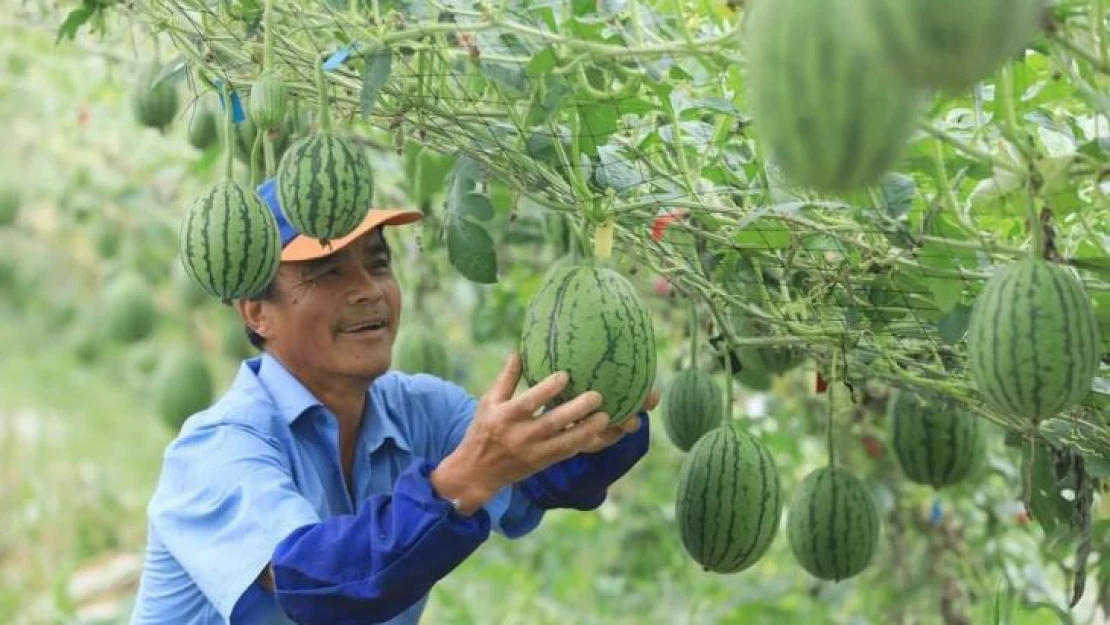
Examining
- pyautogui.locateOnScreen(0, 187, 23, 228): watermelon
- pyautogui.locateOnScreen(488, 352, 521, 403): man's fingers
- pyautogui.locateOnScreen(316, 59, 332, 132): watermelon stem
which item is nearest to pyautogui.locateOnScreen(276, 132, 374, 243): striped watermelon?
pyautogui.locateOnScreen(316, 59, 332, 132): watermelon stem

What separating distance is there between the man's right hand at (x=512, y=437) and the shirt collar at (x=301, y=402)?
2.55ft

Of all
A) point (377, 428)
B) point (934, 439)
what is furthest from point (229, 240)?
point (934, 439)

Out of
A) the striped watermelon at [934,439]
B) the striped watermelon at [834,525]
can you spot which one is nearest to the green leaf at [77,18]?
the striped watermelon at [834,525]

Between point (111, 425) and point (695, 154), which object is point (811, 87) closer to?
point (695, 154)

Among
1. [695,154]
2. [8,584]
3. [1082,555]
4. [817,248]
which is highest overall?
[695,154]

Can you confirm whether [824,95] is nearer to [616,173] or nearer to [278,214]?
[616,173]

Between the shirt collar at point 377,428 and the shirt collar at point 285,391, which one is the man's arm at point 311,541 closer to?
the shirt collar at point 285,391

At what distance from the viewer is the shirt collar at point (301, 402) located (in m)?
3.59

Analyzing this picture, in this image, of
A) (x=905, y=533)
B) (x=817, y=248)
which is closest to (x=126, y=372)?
(x=905, y=533)

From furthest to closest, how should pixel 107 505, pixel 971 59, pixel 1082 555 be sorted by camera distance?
1. pixel 107 505
2. pixel 1082 555
3. pixel 971 59

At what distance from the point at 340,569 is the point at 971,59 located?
1.79 m

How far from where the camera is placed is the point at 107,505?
10109 mm

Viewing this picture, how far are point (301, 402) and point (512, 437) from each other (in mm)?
972

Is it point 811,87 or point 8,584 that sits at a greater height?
point 811,87
